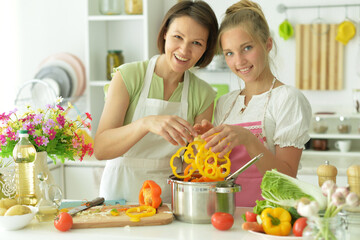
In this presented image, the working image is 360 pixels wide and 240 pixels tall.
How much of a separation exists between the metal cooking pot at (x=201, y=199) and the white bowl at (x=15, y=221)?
0.46m

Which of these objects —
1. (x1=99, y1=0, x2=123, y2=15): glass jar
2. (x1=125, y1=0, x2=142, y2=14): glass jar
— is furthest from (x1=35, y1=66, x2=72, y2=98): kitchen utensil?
(x1=125, y1=0, x2=142, y2=14): glass jar

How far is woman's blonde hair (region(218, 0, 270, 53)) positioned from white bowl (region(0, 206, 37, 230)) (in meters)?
1.01

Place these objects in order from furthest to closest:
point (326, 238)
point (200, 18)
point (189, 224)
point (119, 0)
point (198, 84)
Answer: point (119, 0) → point (198, 84) → point (200, 18) → point (189, 224) → point (326, 238)

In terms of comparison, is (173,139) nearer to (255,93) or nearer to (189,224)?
(189,224)

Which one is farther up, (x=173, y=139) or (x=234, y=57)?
(x=234, y=57)

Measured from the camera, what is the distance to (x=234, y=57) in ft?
6.38

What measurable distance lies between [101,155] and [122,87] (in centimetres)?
28

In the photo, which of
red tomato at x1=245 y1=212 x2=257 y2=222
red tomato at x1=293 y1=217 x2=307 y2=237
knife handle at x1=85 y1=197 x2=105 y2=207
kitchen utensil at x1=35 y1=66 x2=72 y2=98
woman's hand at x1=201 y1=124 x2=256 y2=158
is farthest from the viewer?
kitchen utensil at x1=35 y1=66 x2=72 y2=98

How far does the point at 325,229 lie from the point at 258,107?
85cm

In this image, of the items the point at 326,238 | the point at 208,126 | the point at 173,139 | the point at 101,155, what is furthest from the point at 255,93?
the point at 326,238

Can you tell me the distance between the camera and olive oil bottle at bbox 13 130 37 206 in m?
1.60

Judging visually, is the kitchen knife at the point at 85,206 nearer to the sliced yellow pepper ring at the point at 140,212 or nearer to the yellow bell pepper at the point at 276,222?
the sliced yellow pepper ring at the point at 140,212

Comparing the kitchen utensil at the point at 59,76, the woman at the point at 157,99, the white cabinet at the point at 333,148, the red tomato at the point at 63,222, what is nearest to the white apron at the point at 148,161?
the woman at the point at 157,99

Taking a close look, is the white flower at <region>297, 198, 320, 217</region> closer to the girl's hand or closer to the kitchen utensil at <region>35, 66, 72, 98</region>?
Answer: the girl's hand
